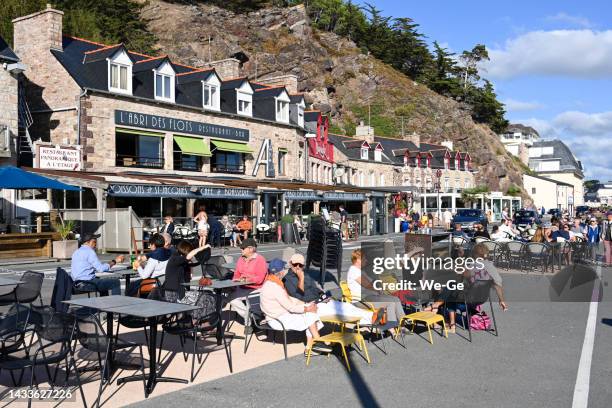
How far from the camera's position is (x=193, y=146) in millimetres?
29188

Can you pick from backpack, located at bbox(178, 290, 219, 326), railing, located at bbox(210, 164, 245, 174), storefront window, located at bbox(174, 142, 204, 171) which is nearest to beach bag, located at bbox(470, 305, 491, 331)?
backpack, located at bbox(178, 290, 219, 326)

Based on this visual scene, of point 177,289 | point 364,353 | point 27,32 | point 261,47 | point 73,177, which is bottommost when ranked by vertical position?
point 364,353

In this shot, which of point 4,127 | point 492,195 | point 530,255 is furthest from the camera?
point 492,195

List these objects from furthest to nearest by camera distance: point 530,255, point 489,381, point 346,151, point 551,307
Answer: point 346,151 → point 530,255 → point 551,307 → point 489,381

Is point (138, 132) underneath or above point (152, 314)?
above

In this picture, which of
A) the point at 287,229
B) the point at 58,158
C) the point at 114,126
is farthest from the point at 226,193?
the point at 58,158

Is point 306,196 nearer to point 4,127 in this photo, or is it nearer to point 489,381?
point 4,127

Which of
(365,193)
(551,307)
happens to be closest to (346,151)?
(365,193)

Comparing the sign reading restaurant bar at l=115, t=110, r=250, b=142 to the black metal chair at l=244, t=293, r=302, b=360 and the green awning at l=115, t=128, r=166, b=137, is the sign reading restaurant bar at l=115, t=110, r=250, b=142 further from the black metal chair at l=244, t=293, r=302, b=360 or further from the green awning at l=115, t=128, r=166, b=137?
the black metal chair at l=244, t=293, r=302, b=360

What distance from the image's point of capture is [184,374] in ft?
21.3

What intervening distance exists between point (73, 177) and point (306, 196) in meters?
12.3

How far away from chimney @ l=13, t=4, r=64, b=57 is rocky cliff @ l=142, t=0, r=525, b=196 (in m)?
35.8

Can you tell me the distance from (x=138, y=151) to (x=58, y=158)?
405 centimetres

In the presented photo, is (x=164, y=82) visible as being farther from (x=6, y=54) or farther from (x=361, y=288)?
(x=361, y=288)
